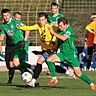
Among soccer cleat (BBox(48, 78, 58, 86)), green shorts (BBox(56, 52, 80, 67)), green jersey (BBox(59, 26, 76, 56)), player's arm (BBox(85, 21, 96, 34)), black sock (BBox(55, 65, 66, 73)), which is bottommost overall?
soccer cleat (BBox(48, 78, 58, 86))

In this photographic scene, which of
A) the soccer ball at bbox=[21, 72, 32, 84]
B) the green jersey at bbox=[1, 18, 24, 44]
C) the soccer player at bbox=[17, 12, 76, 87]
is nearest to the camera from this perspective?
the soccer ball at bbox=[21, 72, 32, 84]

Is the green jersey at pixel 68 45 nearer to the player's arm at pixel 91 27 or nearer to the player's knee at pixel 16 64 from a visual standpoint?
the player's knee at pixel 16 64

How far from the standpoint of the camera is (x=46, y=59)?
44.1ft

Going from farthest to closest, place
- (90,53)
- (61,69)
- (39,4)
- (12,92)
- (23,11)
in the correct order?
(39,4) → (23,11) → (90,53) → (61,69) → (12,92)

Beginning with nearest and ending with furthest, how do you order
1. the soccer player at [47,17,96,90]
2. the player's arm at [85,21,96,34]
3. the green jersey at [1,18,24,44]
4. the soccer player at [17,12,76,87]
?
the soccer player at [47,17,96,90] < the soccer player at [17,12,76,87] < the green jersey at [1,18,24,44] < the player's arm at [85,21,96,34]

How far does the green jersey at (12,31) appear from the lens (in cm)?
1407

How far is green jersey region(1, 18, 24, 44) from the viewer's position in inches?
554

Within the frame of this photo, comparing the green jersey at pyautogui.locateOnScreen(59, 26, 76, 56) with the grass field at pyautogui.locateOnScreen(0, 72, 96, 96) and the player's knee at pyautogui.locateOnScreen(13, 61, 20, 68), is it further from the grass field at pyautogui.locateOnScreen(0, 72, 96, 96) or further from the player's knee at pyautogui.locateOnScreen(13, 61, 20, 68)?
the player's knee at pyautogui.locateOnScreen(13, 61, 20, 68)

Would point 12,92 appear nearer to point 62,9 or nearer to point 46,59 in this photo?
point 46,59

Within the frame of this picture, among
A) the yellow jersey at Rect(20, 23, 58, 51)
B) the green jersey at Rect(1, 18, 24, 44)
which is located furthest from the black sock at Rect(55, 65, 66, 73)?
the green jersey at Rect(1, 18, 24, 44)

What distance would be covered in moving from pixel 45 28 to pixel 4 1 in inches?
493

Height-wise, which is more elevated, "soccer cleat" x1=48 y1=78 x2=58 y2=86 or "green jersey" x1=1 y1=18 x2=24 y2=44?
"green jersey" x1=1 y1=18 x2=24 y2=44

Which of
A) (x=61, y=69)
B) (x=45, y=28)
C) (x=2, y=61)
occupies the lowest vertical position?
(x=2, y=61)

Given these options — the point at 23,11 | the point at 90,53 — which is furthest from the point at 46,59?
the point at 23,11
